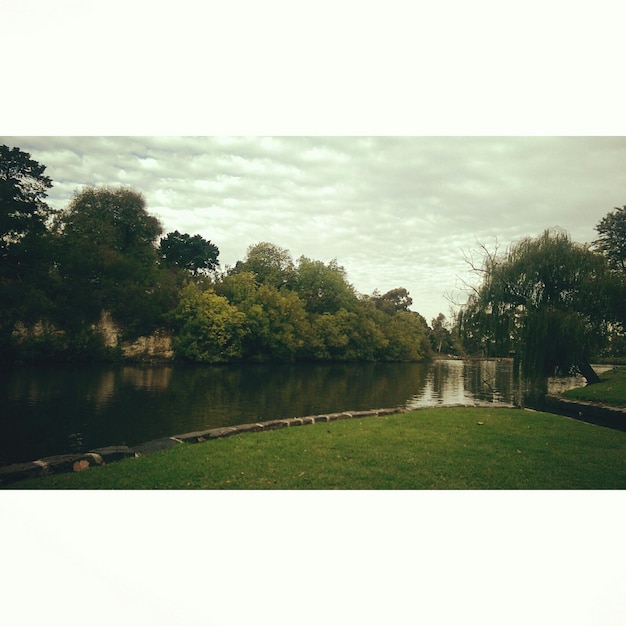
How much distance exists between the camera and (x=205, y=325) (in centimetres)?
740

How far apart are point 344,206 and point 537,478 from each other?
13.2ft

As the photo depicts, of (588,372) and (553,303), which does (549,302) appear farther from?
(588,372)

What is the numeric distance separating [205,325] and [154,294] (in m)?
1.02

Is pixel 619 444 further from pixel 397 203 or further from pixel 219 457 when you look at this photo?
pixel 219 457

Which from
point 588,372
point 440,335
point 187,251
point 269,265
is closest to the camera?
point 187,251

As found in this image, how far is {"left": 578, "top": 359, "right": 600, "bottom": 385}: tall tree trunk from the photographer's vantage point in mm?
7373

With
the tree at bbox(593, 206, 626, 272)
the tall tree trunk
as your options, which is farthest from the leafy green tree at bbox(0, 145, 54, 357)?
the tall tree trunk

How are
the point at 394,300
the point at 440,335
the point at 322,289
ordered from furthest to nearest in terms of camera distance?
1. the point at 440,335
2. the point at 322,289
3. the point at 394,300

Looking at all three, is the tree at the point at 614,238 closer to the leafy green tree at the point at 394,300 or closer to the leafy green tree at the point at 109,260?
the leafy green tree at the point at 394,300

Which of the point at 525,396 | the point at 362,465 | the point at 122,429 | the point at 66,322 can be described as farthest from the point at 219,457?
the point at 525,396

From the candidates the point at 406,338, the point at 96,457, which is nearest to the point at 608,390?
the point at 406,338

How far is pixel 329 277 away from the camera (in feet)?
27.8
